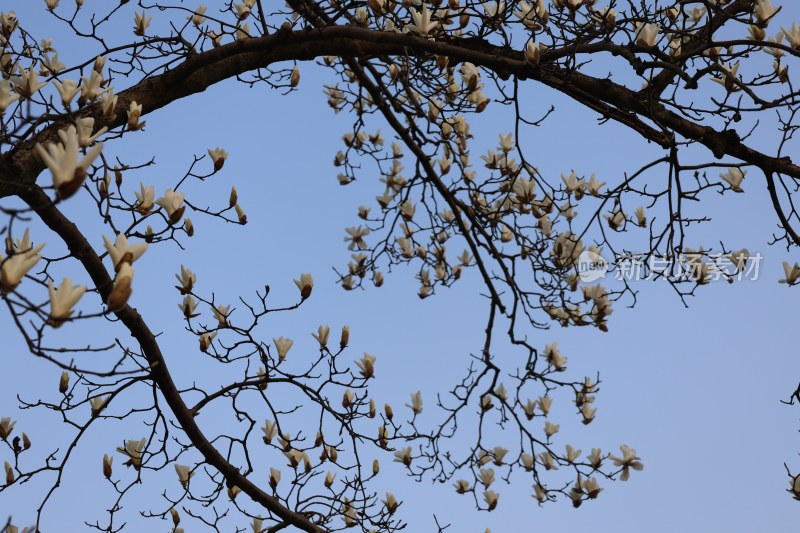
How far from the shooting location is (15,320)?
1.45m

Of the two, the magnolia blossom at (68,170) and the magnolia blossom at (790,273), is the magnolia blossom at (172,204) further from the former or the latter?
the magnolia blossom at (790,273)

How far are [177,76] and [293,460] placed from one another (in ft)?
5.02

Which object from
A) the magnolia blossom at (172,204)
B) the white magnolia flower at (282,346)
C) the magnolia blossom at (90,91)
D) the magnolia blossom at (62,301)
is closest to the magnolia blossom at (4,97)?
→ the magnolia blossom at (90,91)

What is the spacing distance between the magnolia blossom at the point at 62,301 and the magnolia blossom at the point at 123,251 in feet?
0.37

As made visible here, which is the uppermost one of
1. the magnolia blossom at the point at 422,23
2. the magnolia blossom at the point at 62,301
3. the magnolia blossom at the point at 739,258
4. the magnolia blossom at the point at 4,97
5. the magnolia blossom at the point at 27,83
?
the magnolia blossom at the point at 422,23

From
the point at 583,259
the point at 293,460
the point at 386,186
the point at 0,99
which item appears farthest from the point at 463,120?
the point at 0,99

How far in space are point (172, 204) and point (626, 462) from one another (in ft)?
8.67

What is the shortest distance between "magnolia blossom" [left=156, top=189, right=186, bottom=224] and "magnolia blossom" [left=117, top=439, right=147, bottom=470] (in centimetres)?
99

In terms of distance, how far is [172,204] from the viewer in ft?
7.64

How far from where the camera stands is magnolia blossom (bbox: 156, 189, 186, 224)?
232 centimetres

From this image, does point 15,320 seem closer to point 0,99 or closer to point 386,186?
point 0,99

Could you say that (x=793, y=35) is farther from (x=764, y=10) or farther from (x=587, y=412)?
(x=587, y=412)

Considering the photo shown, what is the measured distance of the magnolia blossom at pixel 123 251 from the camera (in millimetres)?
1551

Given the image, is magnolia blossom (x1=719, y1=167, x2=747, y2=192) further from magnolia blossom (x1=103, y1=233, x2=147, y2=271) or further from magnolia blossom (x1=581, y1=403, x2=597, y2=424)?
magnolia blossom (x1=103, y1=233, x2=147, y2=271)
